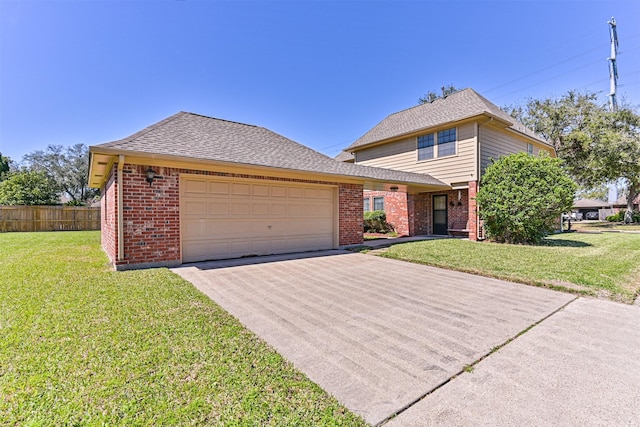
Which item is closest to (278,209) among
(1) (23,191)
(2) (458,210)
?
(2) (458,210)

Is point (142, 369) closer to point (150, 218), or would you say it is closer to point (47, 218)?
point (150, 218)

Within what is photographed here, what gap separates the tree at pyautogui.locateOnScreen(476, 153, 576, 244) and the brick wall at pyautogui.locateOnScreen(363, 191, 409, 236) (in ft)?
12.5

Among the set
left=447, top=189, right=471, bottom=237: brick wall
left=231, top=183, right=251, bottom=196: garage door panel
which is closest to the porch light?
left=231, top=183, right=251, bottom=196: garage door panel

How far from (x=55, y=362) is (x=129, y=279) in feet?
9.69

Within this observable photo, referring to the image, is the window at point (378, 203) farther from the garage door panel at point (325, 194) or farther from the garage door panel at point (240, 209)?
the garage door panel at point (240, 209)

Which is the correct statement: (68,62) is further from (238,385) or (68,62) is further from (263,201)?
(238,385)

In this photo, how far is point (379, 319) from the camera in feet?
11.6

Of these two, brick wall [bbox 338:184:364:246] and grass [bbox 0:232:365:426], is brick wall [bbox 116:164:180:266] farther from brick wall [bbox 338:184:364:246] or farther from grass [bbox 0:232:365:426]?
brick wall [bbox 338:184:364:246]

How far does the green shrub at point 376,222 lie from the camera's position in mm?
15000

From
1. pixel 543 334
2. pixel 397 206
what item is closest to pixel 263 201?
pixel 543 334

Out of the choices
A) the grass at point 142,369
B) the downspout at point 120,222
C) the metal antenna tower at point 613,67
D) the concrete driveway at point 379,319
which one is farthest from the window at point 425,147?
the metal antenna tower at point 613,67

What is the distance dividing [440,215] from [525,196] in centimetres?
437

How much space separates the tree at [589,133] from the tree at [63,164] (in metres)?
47.8

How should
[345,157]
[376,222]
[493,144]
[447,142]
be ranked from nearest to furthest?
[493,144], [447,142], [376,222], [345,157]
